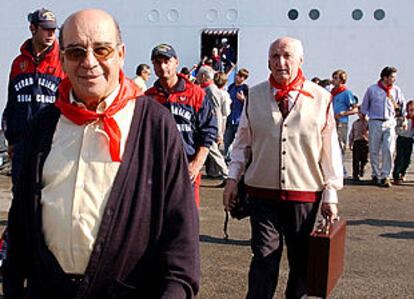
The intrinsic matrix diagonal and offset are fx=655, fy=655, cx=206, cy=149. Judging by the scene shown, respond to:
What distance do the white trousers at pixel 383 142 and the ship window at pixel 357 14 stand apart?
4.81 meters

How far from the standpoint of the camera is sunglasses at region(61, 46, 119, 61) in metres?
1.98

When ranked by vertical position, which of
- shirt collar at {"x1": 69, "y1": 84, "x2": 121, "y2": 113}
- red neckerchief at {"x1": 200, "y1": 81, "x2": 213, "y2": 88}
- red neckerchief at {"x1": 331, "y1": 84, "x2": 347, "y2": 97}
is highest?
shirt collar at {"x1": 69, "y1": 84, "x2": 121, "y2": 113}

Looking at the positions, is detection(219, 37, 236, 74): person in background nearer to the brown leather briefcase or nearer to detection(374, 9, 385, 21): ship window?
detection(374, 9, 385, 21): ship window

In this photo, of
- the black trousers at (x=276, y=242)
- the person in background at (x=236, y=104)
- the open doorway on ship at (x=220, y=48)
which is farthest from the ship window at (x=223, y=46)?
the black trousers at (x=276, y=242)

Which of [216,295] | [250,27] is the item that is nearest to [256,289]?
[216,295]

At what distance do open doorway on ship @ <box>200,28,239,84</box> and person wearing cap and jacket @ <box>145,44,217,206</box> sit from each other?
9596mm

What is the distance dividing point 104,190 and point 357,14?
503 inches

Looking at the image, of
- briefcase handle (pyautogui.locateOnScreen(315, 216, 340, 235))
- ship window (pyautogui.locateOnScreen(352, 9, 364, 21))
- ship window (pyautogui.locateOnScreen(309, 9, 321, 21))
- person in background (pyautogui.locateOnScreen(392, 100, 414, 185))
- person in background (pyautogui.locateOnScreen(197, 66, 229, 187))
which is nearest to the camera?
briefcase handle (pyautogui.locateOnScreen(315, 216, 340, 235))

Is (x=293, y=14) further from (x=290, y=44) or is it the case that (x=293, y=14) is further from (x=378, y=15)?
(x=290, y=44)

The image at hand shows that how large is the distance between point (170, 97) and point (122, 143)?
275cm

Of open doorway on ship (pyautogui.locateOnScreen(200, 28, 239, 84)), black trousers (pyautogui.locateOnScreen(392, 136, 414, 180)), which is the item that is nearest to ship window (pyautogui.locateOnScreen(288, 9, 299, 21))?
open doorway on ship (pyautogui.locateOnScreen(200, 28, 239, 84))

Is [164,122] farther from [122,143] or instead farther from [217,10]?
[217,10]

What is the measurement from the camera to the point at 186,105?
4.73 meters

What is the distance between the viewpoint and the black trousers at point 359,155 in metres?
10.1
